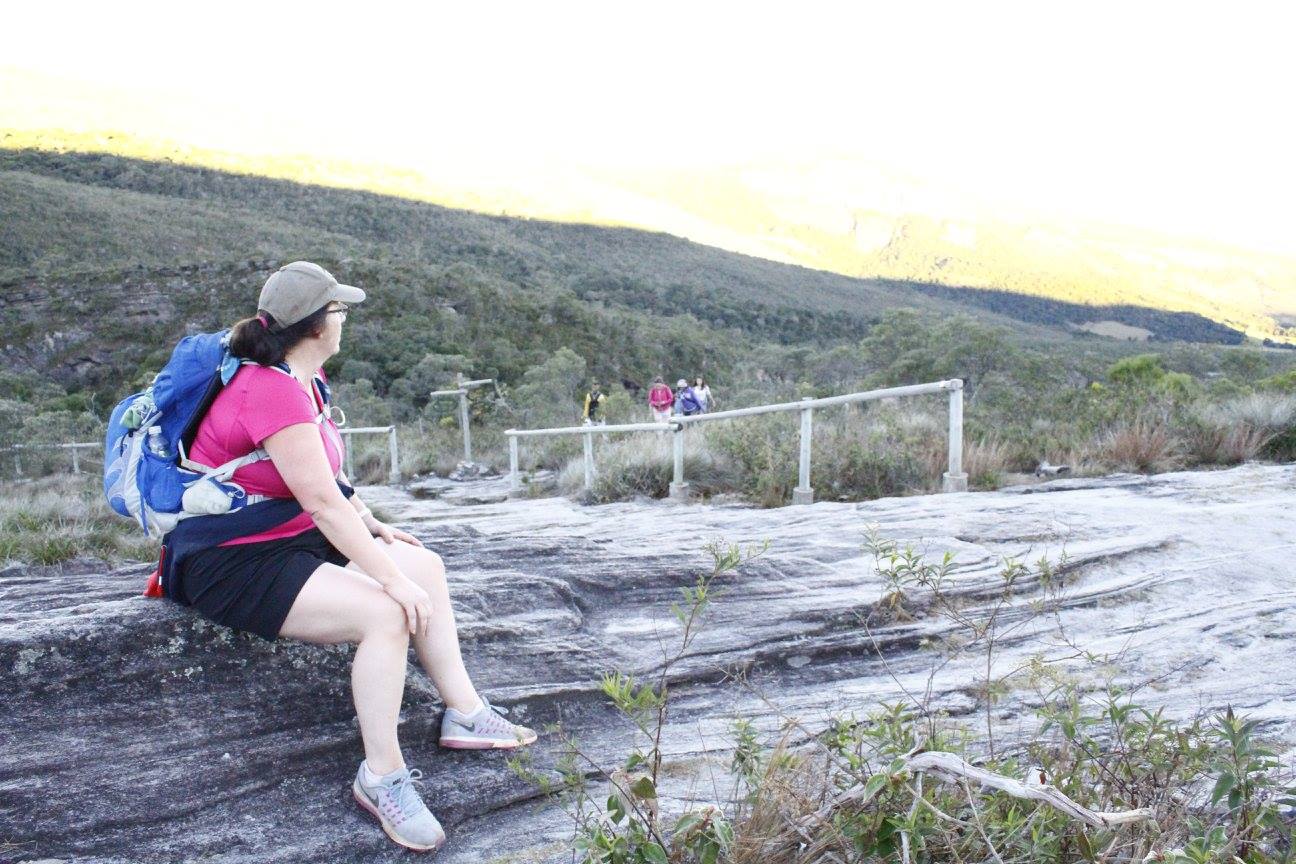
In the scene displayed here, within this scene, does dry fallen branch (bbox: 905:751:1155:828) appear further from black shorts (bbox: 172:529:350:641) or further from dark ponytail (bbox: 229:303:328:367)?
dark ponytail (bbox: 229:303:328:367)

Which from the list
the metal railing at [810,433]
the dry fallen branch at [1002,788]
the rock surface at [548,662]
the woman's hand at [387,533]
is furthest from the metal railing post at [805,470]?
the dry fallen branch at [1002,788]

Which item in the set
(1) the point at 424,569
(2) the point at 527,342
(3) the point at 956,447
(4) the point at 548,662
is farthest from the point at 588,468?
(2) the point at 527,342

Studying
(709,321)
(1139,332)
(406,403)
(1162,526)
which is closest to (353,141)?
(709,321)

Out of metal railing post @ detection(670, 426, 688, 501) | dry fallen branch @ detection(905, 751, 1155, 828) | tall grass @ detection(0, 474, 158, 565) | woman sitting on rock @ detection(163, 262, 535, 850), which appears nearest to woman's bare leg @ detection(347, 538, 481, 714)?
woman sitting on rock @ detection(163, 262, 535, 850)

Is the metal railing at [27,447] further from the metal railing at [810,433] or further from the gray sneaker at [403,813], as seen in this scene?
the gray sneaker at [403,813]

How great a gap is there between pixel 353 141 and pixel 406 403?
7067cm

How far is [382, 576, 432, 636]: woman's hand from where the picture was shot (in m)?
2.93

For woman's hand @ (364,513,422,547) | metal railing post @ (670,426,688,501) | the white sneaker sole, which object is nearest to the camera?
the white sneaker sole

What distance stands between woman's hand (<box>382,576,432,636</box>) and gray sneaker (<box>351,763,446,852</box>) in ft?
1.35

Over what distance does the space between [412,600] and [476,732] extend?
1.64 ft

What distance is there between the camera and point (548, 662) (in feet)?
12.2

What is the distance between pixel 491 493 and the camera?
38.4 ft

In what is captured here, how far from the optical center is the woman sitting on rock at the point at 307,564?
9.44 ft

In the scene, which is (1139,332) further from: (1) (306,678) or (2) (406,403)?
(1) (306,678)
